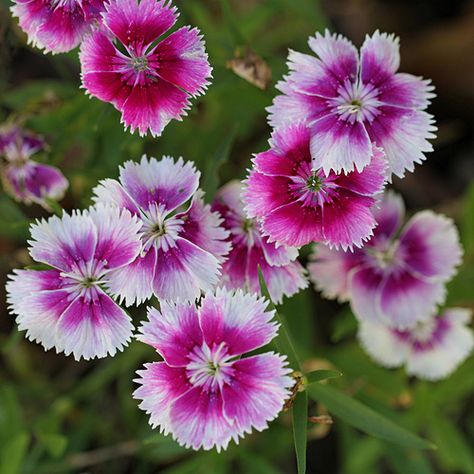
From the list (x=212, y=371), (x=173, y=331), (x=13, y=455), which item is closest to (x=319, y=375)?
(x=212, y=371)

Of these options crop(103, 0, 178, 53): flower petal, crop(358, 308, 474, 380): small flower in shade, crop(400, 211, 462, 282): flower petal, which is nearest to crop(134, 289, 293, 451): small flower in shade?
crop(103, 0, 178, 53): flower petal

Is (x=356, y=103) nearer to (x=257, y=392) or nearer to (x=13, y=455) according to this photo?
(x=257, y=392)

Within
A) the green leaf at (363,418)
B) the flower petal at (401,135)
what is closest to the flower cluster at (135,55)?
the flower petal at (401,135)

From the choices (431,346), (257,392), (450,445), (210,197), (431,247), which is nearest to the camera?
(257,392)

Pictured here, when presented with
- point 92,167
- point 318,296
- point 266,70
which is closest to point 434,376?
point 318,296

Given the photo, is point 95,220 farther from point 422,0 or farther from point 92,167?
point 422,0

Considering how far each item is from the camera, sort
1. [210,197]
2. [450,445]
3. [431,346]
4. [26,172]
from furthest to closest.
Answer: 1. [450,445]
2. [431,346]
3. [26,172]
4. [210,197]

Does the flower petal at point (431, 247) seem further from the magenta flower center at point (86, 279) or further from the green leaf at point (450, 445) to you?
the magenta flower center at point (86, 279)

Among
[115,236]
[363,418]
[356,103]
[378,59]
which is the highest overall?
[378,59]
